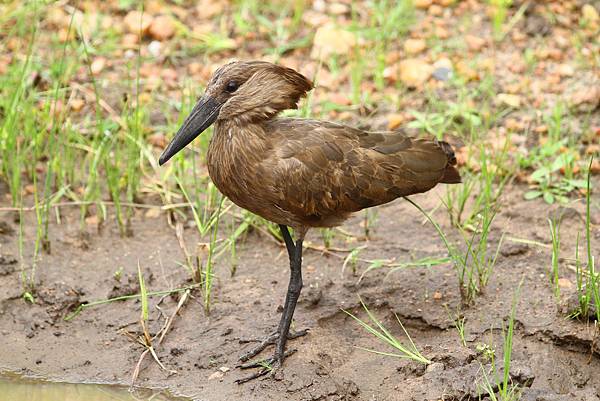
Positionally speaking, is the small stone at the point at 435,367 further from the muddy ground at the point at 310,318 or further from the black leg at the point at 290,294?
the black leg at the point at 290,294

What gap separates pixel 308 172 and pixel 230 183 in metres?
0.41

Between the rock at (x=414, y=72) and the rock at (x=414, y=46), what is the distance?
18 cm

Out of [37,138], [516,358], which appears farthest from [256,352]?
[37,138]

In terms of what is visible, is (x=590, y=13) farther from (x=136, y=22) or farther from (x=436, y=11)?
(x=136, y=22)

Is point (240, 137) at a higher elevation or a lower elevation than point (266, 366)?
higher

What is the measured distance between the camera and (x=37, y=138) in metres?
6.73

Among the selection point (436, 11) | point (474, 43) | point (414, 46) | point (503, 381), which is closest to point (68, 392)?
point (503, 381)

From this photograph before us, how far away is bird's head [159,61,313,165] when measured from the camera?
5242 millimetres

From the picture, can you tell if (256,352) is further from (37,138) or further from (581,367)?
(37,138)

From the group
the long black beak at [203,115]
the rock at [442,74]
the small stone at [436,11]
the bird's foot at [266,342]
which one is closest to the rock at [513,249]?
the bird's foot at [266,342]

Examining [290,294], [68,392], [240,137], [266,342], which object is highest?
[240,137]

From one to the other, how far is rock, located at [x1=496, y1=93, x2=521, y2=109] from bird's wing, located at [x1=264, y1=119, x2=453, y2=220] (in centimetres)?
199

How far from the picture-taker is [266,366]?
5.36 metres

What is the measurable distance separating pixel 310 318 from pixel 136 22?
12.7 ft
